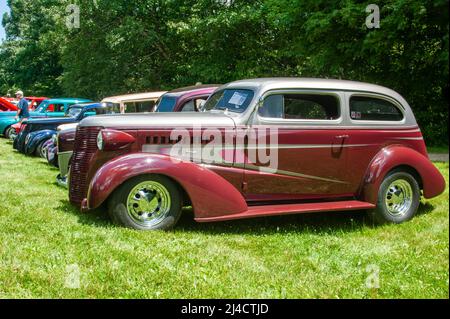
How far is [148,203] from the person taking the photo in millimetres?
4930

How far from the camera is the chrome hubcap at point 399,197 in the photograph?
5.57 metres

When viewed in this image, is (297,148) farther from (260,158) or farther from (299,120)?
(260,158)

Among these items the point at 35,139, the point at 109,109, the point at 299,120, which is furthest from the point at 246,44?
the point at 299,120

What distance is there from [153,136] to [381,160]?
2.64 m

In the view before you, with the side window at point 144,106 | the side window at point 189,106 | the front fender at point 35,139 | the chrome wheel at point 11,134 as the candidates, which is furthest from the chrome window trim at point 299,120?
the chrome wheel at point 11,134

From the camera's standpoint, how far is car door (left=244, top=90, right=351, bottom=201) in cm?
517

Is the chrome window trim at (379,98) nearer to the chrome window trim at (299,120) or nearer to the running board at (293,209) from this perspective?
the chrome window trim at (299,120)

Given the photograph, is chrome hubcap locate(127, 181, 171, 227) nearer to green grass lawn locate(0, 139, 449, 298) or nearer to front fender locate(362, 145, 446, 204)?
green grass lawn locate(0, 139, 449, 298)

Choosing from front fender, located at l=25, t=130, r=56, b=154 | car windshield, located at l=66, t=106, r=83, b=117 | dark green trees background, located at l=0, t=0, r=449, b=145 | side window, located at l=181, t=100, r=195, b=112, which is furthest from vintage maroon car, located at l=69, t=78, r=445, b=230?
car windshield, located at l=66, t=106, r=83, b=117

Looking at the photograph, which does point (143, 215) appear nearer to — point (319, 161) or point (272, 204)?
point (272, 204)

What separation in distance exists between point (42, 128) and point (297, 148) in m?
9.84

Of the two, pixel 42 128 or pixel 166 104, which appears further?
pixel 42 128

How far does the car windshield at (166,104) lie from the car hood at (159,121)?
3.40 m
